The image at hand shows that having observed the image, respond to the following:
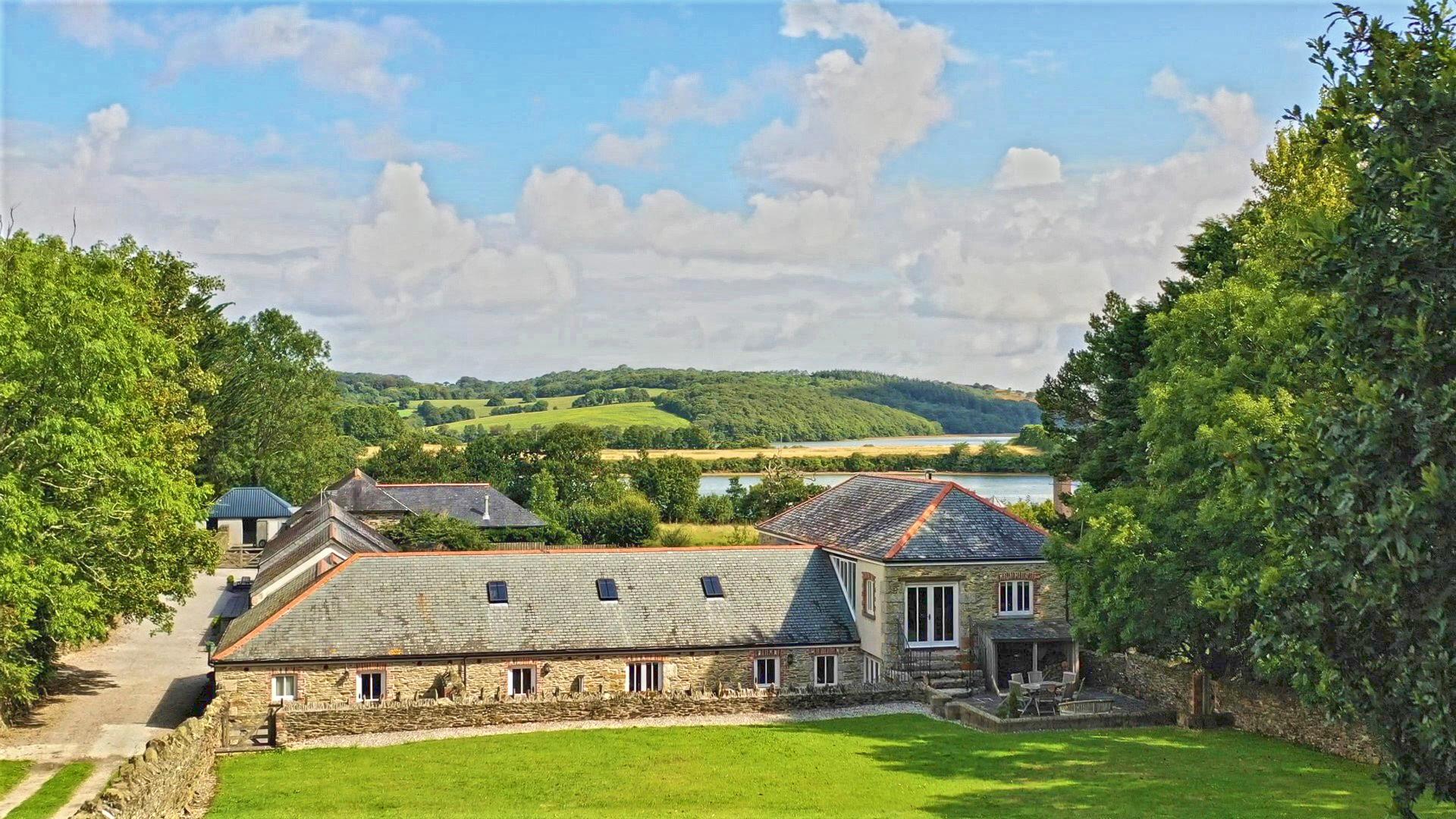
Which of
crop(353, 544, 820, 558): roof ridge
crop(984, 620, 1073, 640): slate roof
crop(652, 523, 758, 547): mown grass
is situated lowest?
crop(984, 620, 1073, 640): slate roof

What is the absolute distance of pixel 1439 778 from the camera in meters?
13.1

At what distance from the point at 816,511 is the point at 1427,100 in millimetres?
30543

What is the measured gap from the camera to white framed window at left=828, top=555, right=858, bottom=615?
35906 millimetres

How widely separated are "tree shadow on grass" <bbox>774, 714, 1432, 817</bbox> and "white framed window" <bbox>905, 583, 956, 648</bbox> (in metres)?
3.50

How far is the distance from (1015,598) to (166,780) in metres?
22.8

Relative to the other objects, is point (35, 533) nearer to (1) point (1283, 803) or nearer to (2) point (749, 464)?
(1) point (1283, 803)

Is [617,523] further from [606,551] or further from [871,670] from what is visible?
[871,670]

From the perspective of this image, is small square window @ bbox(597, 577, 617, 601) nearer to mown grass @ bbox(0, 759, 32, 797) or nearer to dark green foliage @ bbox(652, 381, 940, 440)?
mown grass @ bbox(0, 759, 32, 797)

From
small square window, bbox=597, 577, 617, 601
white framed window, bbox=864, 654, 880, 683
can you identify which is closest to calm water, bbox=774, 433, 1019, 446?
white framed window, bbox=864, 654, 880, 683

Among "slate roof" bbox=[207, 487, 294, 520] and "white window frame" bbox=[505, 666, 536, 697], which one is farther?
"slate roof" bbox=[207, 487, 294, 520]

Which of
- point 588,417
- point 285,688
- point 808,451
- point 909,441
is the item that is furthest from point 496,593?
point 588,417

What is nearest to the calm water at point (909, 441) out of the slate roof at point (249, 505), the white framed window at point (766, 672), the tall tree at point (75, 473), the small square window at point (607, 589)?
the slate roof at point (249, 505)

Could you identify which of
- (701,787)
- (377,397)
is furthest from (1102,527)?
(377,397)

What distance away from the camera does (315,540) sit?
4097 centimetres
